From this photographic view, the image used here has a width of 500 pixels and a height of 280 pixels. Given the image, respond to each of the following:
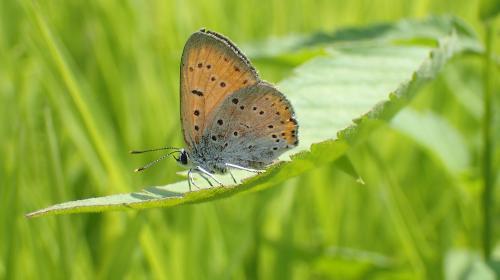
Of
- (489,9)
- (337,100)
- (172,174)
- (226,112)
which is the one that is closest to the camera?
(337,100)

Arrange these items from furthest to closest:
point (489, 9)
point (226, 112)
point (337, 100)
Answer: point (226, 112)
point (489, 9)
point (337, 100)

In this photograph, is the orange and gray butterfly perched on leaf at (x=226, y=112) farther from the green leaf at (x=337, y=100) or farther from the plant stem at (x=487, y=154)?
the plant stem at (x=487, y=154)

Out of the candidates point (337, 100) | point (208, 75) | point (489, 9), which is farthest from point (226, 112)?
point (489, 9)

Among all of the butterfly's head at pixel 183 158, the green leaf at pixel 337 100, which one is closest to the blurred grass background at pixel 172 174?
the butterfly's head at pixel 183 158

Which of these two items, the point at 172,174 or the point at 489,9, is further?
the point at 172,174

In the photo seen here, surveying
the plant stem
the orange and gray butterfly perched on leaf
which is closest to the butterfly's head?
the orange and gray butterfly perched on leaf

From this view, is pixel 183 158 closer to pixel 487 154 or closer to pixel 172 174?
pixel 172 174

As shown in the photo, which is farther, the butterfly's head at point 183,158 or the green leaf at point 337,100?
the butterfly's head at point 183,158

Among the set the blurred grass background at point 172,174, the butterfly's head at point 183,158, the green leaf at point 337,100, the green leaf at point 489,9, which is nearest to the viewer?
the green leaf at point 337,100
